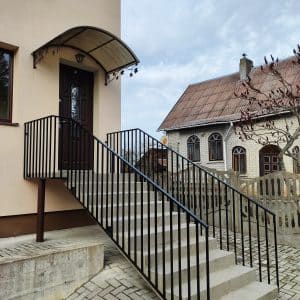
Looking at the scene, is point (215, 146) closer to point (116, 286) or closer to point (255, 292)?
point (255, 292)

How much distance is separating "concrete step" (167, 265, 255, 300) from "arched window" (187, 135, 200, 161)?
1185 cm

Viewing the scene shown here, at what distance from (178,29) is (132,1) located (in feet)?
11.6

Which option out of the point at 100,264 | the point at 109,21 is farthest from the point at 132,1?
the point at 100,264

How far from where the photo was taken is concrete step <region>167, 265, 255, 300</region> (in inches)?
135

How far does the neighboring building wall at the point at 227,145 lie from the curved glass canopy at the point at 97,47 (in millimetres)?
8520

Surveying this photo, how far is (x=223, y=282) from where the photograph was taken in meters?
3.71

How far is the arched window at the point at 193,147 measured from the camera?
15949 millimetres

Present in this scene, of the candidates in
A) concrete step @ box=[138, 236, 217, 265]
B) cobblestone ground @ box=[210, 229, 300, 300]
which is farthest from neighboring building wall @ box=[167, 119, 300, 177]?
concrete step @ box=[138, 236, 217, 265]

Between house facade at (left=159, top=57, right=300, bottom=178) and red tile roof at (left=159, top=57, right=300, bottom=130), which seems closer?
house facade at (left=159, top=57, right=300, bottom=178)

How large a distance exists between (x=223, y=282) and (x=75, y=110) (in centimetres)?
434

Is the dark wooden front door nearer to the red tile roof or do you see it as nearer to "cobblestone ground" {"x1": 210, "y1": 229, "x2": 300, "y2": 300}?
"cobblestone ground" {"x1": 210, "y1": 229, "x2": 300, "y2": 300}

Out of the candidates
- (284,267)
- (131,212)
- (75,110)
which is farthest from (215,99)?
(131,212)

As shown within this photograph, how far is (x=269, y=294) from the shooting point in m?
3.79

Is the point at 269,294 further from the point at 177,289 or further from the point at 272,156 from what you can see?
the point at 272,156
